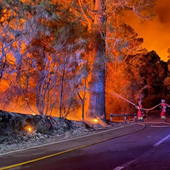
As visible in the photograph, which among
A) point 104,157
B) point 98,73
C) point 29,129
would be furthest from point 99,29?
point 104,157

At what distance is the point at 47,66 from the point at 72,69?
1.97 meters

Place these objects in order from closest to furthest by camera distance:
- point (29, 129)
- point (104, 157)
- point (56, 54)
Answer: point (104, 157), point (29, 129), point (56, 54)

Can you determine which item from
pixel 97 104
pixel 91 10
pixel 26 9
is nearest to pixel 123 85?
pixel 97 104

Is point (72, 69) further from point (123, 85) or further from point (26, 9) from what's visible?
point (123, 85)

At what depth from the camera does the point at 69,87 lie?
16.0m

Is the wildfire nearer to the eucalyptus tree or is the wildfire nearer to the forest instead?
the forest

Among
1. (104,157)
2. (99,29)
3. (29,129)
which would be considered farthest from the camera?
→ (99,29)

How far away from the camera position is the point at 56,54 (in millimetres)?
14500

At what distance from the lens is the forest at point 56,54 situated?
12.2m

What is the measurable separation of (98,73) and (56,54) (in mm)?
4386

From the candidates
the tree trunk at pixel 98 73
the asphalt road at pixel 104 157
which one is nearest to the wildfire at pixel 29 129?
the asphalt road at pixel 104 157

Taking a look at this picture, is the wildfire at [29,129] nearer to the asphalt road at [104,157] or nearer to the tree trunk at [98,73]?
the asphalt road at [104,157]

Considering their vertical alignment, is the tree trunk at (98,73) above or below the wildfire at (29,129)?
above

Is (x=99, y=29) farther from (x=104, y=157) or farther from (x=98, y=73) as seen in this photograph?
(x=104, y=157)
